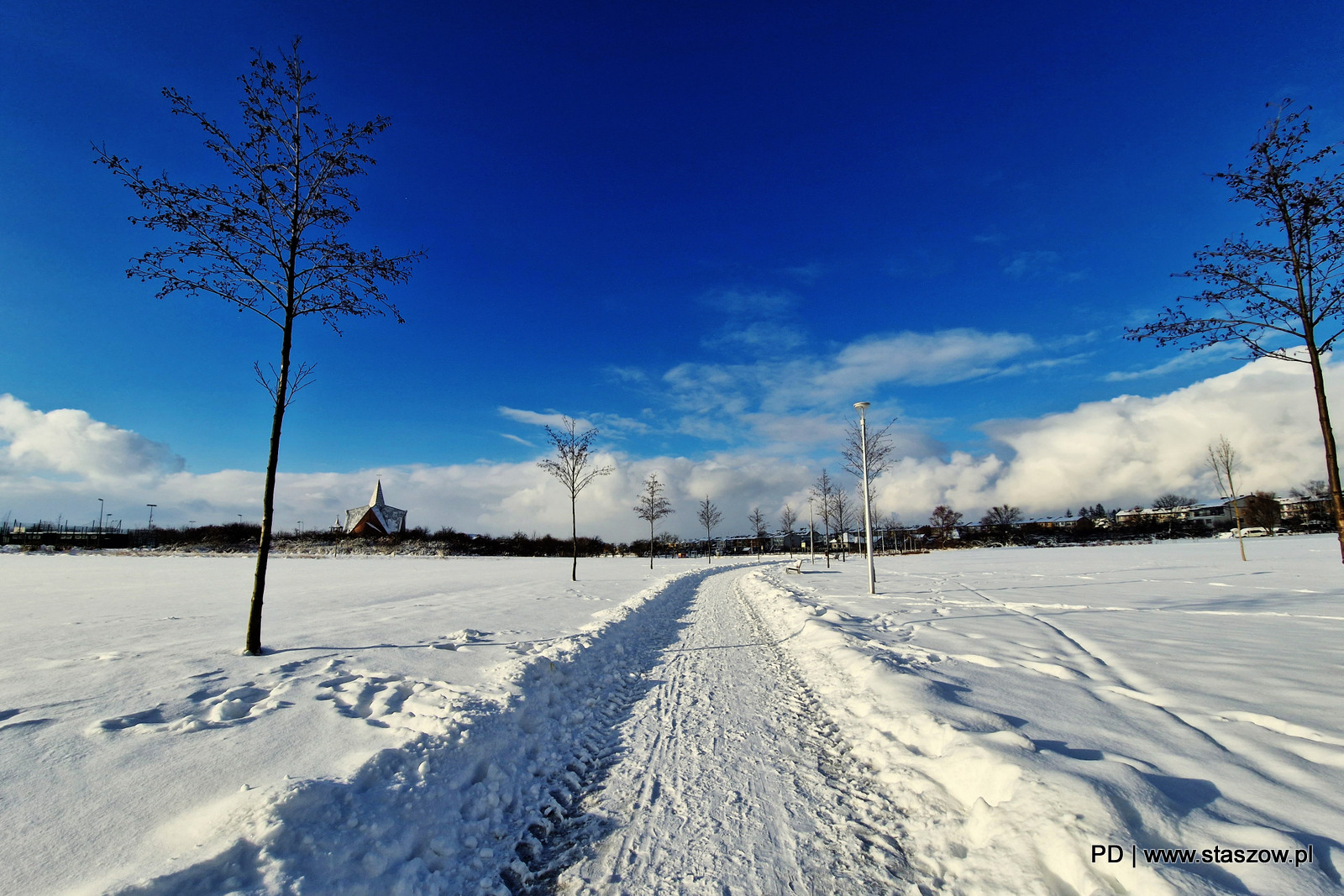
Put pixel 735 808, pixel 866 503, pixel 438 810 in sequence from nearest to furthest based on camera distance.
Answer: pixel 438 810, pixel 735 808, pixel 866 503

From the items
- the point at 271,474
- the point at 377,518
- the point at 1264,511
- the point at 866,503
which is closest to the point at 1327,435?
the point at 866,503

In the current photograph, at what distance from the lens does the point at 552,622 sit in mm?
11289

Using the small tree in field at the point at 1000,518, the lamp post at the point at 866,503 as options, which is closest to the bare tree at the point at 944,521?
the small tree in field at the point at 1000,518

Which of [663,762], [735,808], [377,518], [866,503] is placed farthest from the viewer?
[377,518]

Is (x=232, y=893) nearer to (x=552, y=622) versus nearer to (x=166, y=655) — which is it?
(x=166, y=655)

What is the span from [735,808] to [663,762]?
102 centimetres

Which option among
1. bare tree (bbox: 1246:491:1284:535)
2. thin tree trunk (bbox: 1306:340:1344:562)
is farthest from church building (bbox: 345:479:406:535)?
bare tree (bbox: 1246:491:1284:535)

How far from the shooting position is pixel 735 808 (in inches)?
151

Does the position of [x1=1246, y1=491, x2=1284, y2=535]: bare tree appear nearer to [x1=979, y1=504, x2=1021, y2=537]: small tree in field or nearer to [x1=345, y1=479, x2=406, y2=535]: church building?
[x1=979, y1=504, x2=1021, y2=537]: small tree in field

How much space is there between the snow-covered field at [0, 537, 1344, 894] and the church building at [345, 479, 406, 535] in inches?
2468

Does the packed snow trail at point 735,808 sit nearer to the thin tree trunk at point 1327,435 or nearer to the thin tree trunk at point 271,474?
the thin tree trunk at point 271,474

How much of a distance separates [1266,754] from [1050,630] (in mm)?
6225

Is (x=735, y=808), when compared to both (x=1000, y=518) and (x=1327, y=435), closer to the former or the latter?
(x=1327, y=435)

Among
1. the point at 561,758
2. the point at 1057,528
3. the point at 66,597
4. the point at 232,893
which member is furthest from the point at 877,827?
the point at 1057,528
